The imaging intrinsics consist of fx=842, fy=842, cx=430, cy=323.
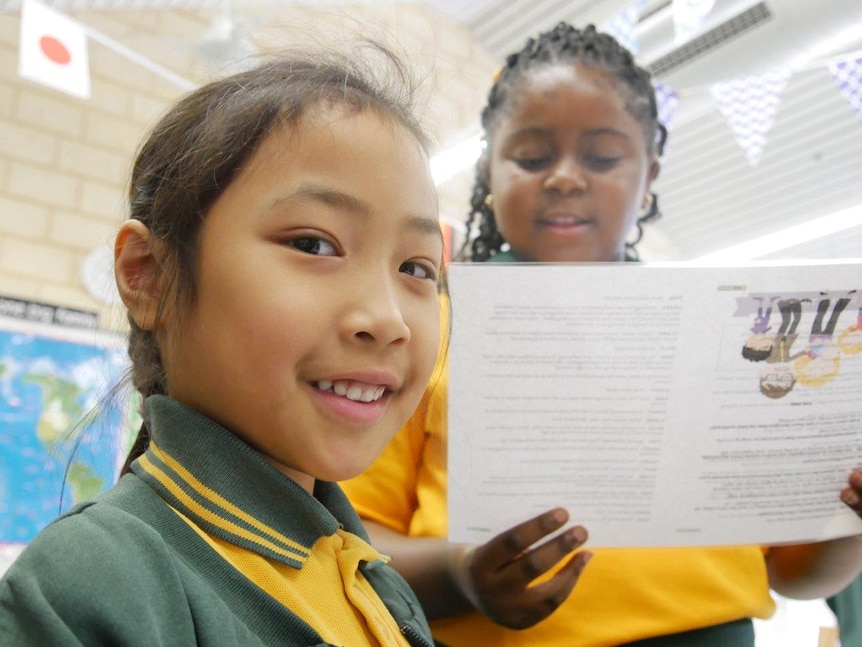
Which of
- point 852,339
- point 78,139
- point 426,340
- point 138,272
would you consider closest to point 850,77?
point 852,339

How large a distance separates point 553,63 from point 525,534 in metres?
0.69

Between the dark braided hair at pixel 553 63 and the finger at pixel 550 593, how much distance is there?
528 millimetres

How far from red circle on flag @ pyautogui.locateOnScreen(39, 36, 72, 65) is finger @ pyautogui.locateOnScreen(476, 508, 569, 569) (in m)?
1.96

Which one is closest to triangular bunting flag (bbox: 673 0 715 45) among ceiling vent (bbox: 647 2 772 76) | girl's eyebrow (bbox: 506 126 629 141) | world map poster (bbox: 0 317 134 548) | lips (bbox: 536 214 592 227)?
girl's eyebrow (bbox: 506 126 629 141)

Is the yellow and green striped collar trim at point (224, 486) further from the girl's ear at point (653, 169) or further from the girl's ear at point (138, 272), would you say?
the girl's ear at point (653, 169)

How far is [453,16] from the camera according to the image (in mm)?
4672

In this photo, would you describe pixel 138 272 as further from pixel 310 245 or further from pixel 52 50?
pixel 52 50

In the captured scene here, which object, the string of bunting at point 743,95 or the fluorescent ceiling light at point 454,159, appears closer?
the string of bunting at point 743,95

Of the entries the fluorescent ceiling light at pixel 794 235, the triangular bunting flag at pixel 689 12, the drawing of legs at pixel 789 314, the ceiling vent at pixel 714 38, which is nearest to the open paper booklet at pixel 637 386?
the drawing of legs at pixel 789 314

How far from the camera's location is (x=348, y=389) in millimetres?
622

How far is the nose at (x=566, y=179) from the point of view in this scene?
3.58 feet

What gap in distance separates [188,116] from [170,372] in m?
0.24

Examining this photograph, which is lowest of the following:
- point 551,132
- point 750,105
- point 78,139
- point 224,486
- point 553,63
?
point 224,486

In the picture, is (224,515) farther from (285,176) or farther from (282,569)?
(285,176)
